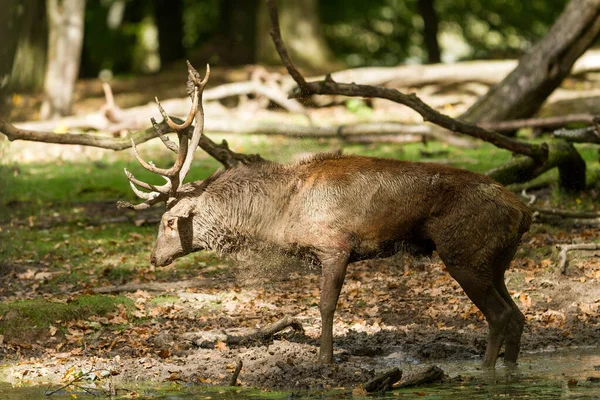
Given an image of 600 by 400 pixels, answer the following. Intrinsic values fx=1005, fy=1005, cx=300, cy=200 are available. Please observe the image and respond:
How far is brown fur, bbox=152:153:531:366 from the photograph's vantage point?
28.3 feet

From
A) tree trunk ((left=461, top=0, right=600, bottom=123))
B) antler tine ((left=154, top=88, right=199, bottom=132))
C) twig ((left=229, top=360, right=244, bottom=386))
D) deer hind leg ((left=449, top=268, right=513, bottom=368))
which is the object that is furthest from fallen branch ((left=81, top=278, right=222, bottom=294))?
tree trunk ((left=461, top=0, right=600, bottom=123))

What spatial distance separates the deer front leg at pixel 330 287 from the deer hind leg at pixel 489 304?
38.2 inches

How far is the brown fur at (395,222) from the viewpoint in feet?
28.3

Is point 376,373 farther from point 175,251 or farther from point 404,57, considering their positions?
point 404,57

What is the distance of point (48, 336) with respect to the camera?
959 centimetres

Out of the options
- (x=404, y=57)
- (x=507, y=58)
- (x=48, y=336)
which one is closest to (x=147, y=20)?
(x=404, y=57)

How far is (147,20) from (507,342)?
31.5m

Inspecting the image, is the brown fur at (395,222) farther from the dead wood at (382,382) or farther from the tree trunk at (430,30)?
the tree trunk at (430,30)

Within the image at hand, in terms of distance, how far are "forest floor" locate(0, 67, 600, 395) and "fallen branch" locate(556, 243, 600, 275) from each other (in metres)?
0.10

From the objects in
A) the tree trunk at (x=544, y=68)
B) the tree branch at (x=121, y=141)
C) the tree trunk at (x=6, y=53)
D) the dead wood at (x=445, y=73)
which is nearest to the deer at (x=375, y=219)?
the tree branch at (x=121, y=141)

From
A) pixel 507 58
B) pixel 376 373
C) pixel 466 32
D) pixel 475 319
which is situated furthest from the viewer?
pixel 466 32

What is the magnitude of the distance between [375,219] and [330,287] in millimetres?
709

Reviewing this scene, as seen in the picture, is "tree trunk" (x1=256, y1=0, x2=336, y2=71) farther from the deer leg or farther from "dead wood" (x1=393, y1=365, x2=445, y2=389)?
"dead wood" (x1=393, y1=365, x2=445, y2=389)

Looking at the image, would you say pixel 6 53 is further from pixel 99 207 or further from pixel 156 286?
pixel 99 207
